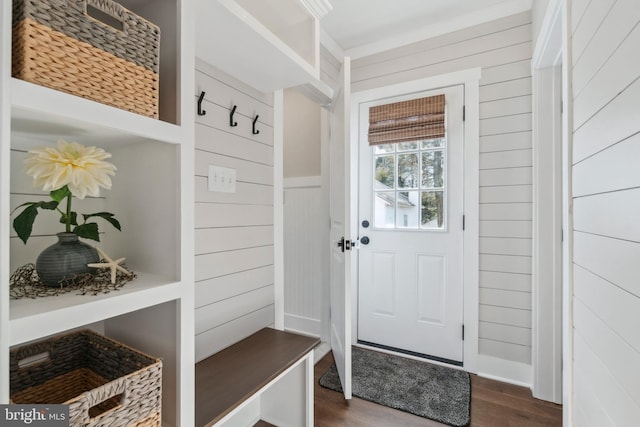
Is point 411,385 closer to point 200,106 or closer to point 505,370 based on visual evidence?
point 505,370

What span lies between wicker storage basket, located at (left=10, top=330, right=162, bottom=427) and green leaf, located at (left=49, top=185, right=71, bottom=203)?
0.40m

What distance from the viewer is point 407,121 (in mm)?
2418

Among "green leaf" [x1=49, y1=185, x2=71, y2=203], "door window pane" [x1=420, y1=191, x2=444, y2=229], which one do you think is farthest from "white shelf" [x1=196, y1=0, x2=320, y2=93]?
"door window pane" [x1=420, y1=191, x2=444, y2=229]

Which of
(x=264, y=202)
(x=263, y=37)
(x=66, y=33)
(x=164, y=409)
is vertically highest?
(x=263, y=37)

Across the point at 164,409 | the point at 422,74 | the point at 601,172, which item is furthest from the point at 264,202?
the point at 422,74

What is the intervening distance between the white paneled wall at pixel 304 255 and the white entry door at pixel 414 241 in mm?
359

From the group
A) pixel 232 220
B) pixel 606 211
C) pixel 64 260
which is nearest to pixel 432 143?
pixel 606 211

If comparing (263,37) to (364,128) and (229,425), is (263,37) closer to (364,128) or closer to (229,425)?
(364,128)

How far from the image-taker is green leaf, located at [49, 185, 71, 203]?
640 mm

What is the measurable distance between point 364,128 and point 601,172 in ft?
6.04

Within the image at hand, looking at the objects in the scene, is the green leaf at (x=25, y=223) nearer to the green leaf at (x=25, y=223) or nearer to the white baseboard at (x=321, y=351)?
the green leaf at (x=25, y=223)

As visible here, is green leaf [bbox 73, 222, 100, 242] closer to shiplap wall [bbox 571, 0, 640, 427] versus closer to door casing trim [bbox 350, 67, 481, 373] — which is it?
shiplap wall [bbox 571, 0, 640, 427]

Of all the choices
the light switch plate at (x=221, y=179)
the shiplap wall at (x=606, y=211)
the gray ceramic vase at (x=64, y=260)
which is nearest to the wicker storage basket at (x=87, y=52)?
the gray ceramic vase at (x=64, y=260)

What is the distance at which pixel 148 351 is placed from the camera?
32.9 inches
